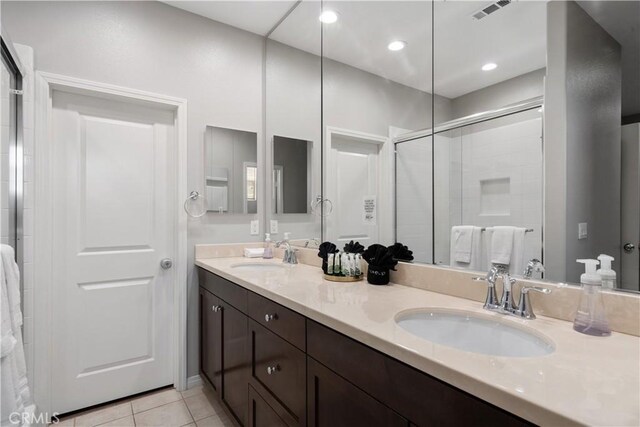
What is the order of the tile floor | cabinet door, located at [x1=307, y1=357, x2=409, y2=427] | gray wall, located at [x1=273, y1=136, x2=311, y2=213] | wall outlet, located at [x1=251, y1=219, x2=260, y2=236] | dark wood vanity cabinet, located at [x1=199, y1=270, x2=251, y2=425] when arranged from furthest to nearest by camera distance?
1. wall outlet, located at [x1=251, y1=219, x2=260, y2=236]
2. gray wall, located at [x1=273, y1=136, x2=311, y2=213]
3. the tile floor
4. dark wood vanity cabinet, located at [x1=199, y1=270, x2=251, y2=425]
5. cabinet door, located at [x1=307, y1=357, x2=409, y2=427]

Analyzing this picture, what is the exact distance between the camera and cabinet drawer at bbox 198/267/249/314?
1613mm

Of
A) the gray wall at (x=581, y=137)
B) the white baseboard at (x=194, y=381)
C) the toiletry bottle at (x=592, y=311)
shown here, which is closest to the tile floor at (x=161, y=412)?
the white baseboard at (x=194, y=381)

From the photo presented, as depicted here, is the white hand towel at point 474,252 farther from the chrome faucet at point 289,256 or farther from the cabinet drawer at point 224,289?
the chrome faucet at point 289,256

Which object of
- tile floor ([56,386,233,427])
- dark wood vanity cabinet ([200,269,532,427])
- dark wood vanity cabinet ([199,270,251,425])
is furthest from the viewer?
tile floor ([56,386,233,427])

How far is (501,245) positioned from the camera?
1.21 metres

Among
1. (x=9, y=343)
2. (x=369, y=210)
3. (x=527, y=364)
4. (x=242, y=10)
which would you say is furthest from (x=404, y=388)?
(x=242, y=10)

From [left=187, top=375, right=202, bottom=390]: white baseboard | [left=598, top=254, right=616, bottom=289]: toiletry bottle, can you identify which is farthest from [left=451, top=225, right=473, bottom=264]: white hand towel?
[left=187, top=375, right=202, bottom=390]: white baseboard

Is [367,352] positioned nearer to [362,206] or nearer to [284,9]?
[362,206]

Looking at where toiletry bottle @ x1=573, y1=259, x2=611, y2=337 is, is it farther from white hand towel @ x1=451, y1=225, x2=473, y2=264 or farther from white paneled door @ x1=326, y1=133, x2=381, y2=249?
white paneled door @ x1=326, y1=133, x2=381, y2=249

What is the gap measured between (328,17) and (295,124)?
71 centimetres

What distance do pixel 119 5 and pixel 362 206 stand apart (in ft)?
6.40

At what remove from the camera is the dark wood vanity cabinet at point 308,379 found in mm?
712

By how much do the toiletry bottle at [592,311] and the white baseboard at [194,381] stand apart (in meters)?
2.24

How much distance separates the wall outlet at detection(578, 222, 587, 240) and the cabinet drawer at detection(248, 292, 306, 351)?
0.91m
